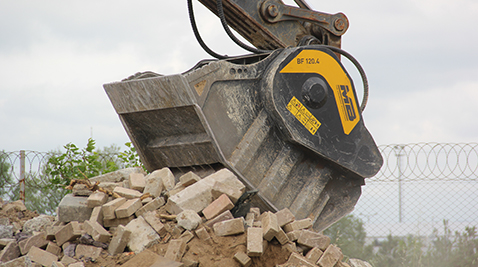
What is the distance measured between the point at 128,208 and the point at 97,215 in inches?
11.0

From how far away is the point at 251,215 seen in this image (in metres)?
3.25

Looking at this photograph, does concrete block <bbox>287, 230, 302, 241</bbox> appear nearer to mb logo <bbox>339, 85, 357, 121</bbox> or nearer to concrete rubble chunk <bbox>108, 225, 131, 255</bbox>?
concrete rubble chunk <bbox>108, 225, 131, 255</bbox>

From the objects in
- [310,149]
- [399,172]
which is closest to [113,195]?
[310,149]

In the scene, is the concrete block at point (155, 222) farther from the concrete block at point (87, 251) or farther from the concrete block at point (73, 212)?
the concrete block at point (73, 212)

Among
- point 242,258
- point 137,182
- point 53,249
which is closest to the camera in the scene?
point 242,258

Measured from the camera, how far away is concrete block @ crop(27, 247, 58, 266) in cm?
315

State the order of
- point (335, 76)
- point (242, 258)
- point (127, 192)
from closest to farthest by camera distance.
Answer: point (242, 258) → point (127, 192) → point (335, 76)

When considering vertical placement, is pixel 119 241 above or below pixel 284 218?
below

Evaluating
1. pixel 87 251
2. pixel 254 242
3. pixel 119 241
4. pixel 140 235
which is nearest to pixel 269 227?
pixel 254 242

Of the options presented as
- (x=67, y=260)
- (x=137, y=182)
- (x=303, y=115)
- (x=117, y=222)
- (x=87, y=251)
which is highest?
(x=303, y=115)

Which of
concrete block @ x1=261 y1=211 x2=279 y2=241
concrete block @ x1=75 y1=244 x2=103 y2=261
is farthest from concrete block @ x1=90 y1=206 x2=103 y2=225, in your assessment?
concrete block @ x1=261 y1=211 x2=279 y2=241

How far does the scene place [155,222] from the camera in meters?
3.12

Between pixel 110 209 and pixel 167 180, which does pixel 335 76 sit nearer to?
pixel 167 180

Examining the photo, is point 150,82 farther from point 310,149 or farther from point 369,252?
point 369,252
